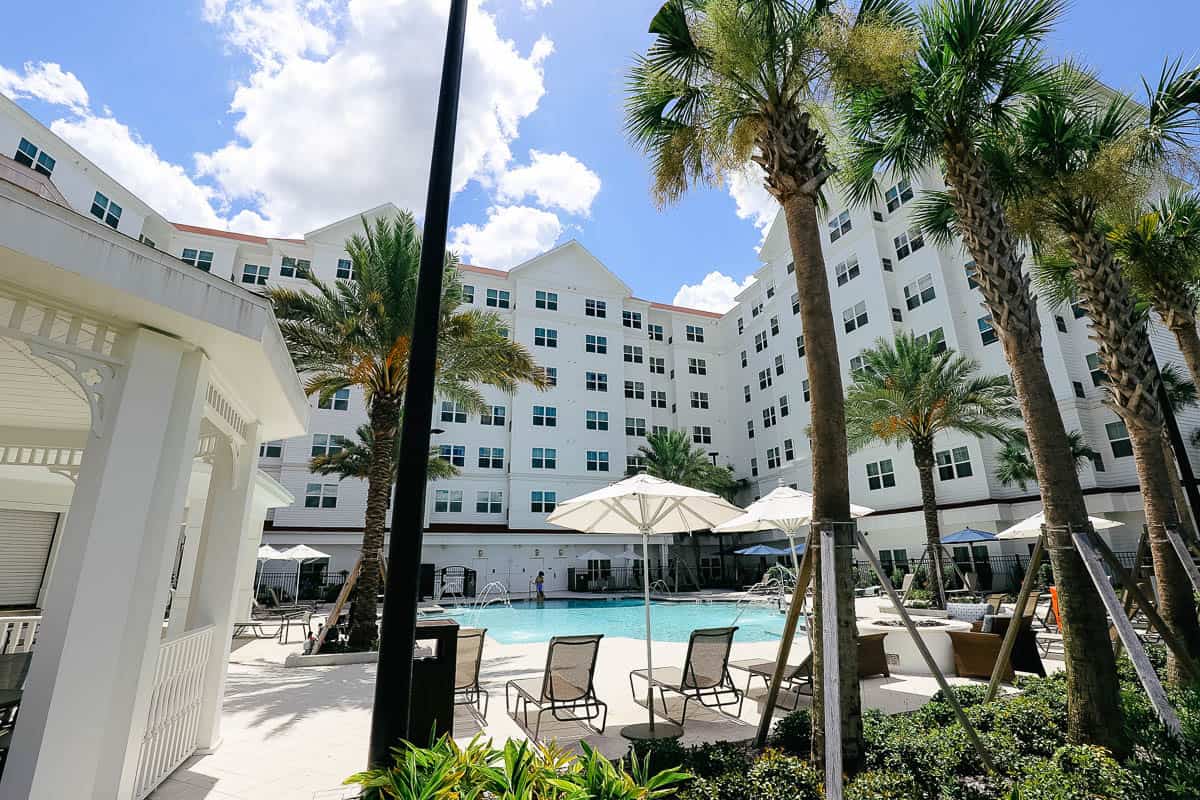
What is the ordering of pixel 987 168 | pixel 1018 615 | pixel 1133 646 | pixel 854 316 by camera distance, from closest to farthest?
pixel 1133 646
pixel 1018 615
pixel 987 168
pixel 854 316

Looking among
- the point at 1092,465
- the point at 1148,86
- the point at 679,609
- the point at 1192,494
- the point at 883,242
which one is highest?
the point at 883,242

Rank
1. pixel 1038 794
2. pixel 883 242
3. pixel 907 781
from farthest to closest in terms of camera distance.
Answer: pixel 883 242 < pixel 907 781 < pixel 1038 794

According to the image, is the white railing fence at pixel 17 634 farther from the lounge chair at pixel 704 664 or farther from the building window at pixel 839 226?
the building window at pixel 839 226

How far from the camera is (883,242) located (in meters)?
34.2

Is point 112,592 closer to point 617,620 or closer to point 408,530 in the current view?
point 408,530

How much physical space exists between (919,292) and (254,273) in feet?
129

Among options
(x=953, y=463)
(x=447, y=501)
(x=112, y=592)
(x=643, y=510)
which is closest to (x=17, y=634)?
(x=112, y=592)

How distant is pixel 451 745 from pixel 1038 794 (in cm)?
393

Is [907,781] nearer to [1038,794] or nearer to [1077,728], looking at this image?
[1038,794]

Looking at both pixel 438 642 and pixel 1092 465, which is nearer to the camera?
pixel 438 642

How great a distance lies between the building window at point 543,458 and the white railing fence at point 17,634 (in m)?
29.2

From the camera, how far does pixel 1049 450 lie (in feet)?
19.4

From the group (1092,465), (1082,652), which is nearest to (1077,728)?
(1082,652)

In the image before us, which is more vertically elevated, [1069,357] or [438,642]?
[1069,357]
